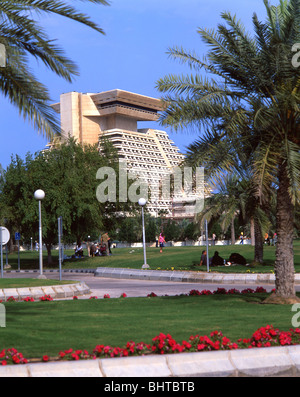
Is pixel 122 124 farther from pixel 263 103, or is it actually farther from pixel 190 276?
pixel 263 103

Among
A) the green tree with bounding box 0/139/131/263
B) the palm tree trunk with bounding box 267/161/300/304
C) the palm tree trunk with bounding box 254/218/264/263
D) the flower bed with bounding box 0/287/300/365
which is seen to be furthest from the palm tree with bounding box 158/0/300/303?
the green tree with bounding box 0/139/131/263

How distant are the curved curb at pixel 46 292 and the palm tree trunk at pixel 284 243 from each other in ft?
22.4

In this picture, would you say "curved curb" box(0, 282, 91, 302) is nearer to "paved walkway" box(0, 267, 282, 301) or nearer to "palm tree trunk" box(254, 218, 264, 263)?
"paved walkway" box(0, 267, 282, 301)

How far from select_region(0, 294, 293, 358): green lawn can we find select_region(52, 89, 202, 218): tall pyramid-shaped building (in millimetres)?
130897

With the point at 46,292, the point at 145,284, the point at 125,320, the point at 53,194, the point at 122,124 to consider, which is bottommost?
the point at 145,284

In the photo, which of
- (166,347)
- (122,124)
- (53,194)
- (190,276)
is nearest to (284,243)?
(166,347)

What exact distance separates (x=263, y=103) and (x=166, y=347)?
24.9ft

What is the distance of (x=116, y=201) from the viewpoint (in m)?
43.2

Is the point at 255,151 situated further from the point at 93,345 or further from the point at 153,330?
the point at 93,345

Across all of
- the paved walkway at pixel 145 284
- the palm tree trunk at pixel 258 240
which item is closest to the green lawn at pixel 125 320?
the paved walkway at pixel 145 284

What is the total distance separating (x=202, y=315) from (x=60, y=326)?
2680 millimetres

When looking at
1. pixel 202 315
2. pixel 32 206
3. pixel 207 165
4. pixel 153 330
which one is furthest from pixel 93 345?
pixel 32 206

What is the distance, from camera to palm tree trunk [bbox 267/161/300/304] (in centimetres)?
1273

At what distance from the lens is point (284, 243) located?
12.7 metres
